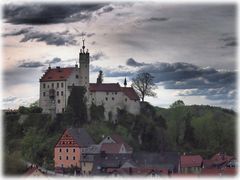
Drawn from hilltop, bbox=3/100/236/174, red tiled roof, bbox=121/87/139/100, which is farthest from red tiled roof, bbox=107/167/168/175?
red tiled roof, bbox=121/87/139/100

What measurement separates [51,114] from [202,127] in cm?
442

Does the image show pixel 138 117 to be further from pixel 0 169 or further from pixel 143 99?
pixel 0 169

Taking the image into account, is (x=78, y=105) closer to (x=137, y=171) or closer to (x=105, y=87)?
(x=105, y=87)

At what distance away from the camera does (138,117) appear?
18594 mm

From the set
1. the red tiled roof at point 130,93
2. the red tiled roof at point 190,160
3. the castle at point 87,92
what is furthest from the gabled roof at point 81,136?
the red tiled roof at point 190,160

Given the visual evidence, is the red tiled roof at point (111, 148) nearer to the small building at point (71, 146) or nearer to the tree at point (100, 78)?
the small building at point (71, 146)

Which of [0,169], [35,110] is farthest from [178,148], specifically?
[0,169]

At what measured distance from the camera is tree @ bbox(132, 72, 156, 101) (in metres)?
17.5

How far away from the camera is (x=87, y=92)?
18188 mm

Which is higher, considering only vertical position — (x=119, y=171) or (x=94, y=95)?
→ (x=94, y=95)

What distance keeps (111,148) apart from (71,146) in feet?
3.17

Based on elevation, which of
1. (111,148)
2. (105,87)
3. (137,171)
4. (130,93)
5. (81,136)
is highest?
(105,87)

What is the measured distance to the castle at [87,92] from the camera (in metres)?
17.8

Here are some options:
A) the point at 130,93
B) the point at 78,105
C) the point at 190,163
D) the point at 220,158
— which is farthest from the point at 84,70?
the point at 220,158
